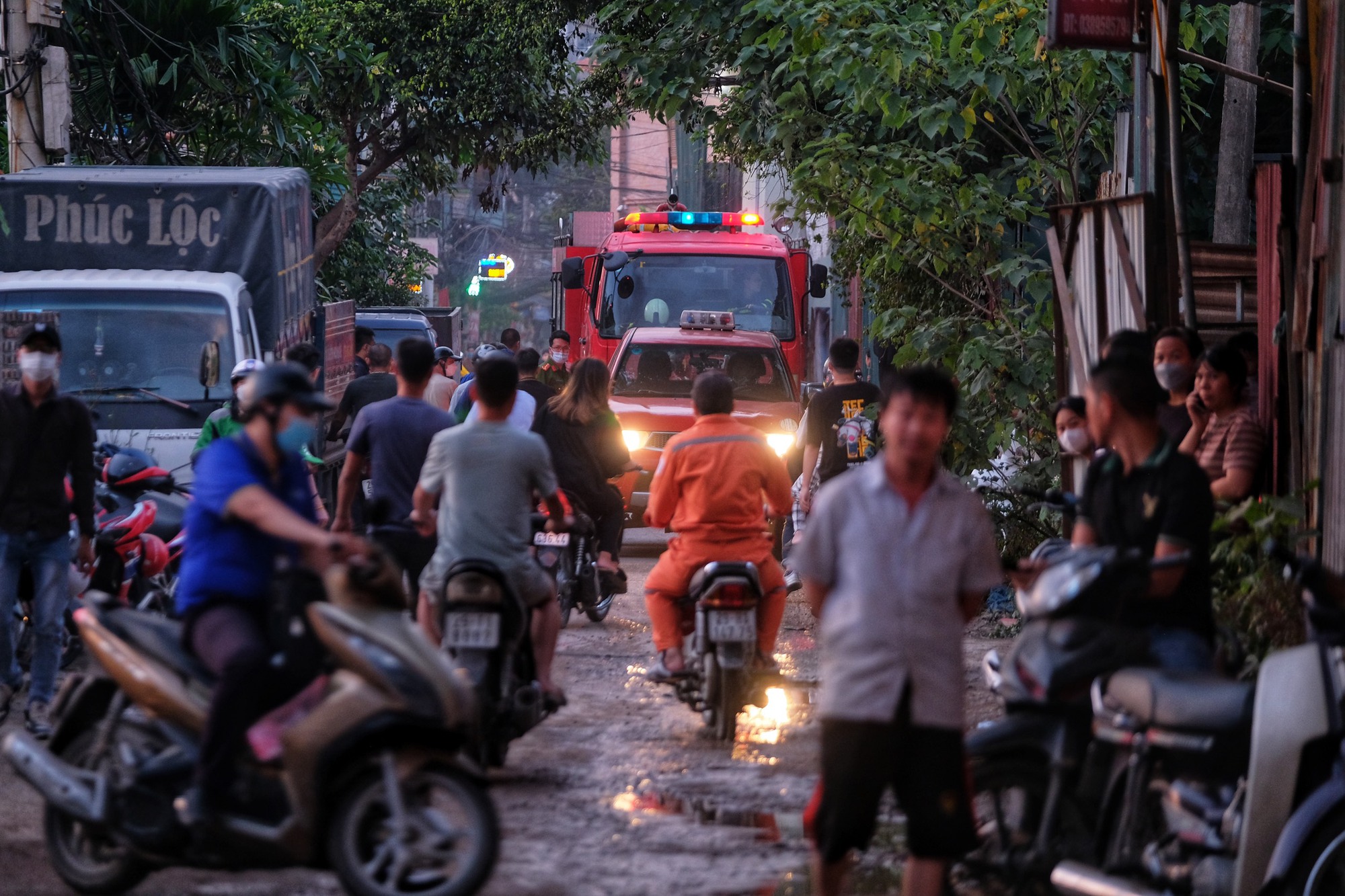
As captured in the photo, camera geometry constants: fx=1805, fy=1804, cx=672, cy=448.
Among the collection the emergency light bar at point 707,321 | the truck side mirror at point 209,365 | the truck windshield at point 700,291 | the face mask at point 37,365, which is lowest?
the truck side mirror at point 209,365

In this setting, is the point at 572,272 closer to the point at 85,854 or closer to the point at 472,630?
the point at 472,630

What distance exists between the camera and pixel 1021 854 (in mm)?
5105

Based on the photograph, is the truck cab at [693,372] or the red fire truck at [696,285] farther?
the red fire truck at [696,285]

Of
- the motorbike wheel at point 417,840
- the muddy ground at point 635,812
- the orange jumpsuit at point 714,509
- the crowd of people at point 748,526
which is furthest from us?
the orange jumpsuit at point 714,509

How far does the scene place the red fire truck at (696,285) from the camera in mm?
19312

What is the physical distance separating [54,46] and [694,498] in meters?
9.92

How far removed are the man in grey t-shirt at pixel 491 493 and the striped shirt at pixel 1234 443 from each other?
2818mm

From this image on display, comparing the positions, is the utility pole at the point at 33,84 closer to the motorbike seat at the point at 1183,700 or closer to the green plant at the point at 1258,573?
the green plant at the point at 1258,573

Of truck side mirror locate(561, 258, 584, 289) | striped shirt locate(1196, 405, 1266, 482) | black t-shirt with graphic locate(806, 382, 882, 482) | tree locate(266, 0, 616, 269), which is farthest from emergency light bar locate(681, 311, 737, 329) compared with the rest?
tree locate(266, 0, 616, 269)

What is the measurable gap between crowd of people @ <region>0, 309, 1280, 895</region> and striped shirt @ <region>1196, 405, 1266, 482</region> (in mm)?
14

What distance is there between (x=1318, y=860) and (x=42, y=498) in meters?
5.50

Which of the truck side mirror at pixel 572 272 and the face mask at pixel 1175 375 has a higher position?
the truck side mirror at pixel 572 272

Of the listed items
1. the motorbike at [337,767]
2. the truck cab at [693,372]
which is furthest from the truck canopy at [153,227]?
the motorbike at [337,767]

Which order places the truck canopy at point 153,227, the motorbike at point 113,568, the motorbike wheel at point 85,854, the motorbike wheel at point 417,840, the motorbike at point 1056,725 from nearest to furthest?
the motorbike at point 1056,725
the motorbike wheel at point 417,840
the motorbike wheel at point 85,854
the motorbike at point 113,568
the truck canopy at point 153,227
